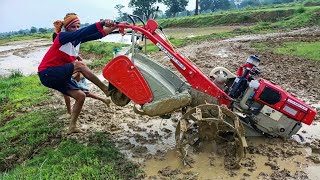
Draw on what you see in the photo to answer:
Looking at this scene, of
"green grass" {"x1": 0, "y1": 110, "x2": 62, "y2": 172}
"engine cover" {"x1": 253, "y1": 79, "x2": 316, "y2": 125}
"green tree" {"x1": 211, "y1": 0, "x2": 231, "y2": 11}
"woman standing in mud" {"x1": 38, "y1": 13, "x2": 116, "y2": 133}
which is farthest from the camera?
"green tree" {"x1": 211, "y1": 0, "x2": 231, "y2": 11}

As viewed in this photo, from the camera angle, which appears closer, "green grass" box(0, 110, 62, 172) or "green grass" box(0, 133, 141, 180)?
"green grass" box(0, 133, 141, 180)

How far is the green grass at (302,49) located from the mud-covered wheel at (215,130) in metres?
6.87

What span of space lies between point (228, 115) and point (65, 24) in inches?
110

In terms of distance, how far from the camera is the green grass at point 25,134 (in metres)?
5.42

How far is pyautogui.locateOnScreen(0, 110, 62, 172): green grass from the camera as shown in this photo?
542 cm

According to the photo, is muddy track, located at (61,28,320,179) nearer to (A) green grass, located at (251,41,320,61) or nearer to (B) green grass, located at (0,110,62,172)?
(B) green grass, located at (0,110,62,172)

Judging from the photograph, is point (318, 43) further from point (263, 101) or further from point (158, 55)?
point (263, 101)

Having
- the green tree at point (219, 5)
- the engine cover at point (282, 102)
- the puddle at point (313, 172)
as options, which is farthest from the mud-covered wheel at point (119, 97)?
the green tree at point (219, 5)

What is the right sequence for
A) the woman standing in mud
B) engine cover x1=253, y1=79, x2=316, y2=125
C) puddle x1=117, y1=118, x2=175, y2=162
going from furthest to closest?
1. puddle x1=117, y1=118, x2=175, y2=162
2. the woman standing in mud
3. engine cover x1=253, y1=79, x2=316, y2=125

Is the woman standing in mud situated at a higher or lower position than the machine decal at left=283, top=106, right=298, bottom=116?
higher

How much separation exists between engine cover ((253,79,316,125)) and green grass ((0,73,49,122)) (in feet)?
17.2

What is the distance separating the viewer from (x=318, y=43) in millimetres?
13031

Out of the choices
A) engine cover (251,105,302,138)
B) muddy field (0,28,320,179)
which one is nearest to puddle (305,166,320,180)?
muddy field (0,28,320,179)

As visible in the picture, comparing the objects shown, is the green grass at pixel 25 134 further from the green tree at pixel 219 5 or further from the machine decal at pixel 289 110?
the green tree at pixel 219 5
